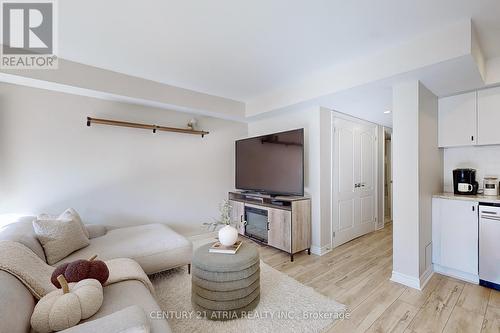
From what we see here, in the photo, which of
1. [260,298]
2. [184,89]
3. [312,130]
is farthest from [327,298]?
[184,89]

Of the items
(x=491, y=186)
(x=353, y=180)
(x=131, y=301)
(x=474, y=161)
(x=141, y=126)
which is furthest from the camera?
(x=353, y=180)

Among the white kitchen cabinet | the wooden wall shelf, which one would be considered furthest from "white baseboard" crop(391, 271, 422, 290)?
the wooden wall shelf

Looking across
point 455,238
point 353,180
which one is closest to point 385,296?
point 455,238

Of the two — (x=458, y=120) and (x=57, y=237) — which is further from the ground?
(x=458, y=120)

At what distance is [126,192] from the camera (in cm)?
317

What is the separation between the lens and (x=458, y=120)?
2744 millimetres

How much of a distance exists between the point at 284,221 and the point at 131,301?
210 centimetres

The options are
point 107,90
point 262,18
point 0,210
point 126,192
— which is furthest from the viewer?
point 126,192

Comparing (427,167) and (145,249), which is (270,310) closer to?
(145,249)

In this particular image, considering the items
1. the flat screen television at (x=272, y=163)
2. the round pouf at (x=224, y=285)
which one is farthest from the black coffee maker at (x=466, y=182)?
the round pouf at (x=224, y=285)

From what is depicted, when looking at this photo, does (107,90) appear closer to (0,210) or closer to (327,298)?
(0,210)

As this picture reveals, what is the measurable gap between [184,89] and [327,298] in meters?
3.18

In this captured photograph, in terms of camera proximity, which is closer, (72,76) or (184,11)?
(184,11)

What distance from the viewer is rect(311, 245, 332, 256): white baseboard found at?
320 centimetres
